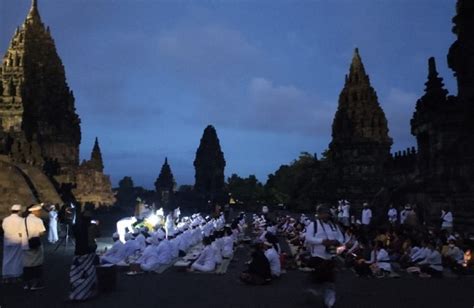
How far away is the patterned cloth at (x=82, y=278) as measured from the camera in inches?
391

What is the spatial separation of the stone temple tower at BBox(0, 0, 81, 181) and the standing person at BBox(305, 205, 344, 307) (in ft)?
166

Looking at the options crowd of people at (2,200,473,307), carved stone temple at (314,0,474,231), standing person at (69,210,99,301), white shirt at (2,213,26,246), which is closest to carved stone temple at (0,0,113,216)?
carved stone temple at (314,0,474,231)

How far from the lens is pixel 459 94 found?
2383 centimetres

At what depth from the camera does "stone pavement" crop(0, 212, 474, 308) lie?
9828 mm

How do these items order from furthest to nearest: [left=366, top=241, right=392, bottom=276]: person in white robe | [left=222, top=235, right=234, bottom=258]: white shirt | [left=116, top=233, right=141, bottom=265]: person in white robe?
[left=222, top=235, right=234, bottom=258]: white shirt → [left=116, top=233, right=141, bottom=265]: person in white robe → [left=366, top=241, right=392, bottom=276]: person in white robe

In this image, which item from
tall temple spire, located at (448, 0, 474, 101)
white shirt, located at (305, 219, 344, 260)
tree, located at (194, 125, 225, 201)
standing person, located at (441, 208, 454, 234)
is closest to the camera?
white shirt, located at (305, 219, 344, 260)

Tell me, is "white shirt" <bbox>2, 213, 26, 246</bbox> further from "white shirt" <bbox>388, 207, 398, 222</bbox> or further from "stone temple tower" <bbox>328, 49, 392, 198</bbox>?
"stone temple tower" <bbox>328, 49, 392, 198</bbox>

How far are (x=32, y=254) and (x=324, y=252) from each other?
6335 millimetres

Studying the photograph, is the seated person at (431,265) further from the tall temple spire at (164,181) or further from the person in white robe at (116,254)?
the tall temple spire at (164,181)

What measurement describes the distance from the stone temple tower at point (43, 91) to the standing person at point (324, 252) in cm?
5063

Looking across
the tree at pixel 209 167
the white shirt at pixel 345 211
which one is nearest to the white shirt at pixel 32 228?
the white shirt at pixel 345 211

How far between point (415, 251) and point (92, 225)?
865 cm

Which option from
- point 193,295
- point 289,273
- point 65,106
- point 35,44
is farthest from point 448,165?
point 35,44

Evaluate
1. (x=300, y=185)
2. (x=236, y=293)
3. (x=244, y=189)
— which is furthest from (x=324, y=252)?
(x=244, y=189)
